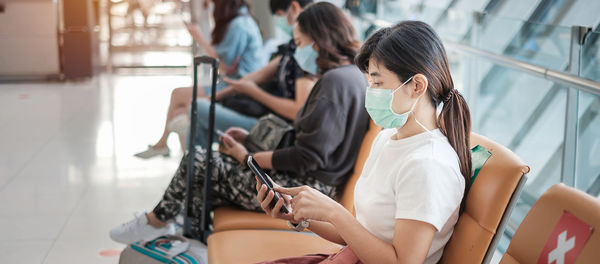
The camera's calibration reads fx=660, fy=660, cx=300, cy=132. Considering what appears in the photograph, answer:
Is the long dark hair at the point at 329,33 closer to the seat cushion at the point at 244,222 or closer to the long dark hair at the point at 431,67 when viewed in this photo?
the seat cushion at the point at 244,222

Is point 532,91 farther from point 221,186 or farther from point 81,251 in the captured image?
point 81,251

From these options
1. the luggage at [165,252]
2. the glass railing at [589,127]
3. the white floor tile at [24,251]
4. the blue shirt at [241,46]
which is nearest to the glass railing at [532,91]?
the glass railing at [589,127]

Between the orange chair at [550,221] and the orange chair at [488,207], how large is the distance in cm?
6

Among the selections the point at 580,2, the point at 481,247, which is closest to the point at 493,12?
the point at 580,2

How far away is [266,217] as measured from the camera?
2600 mm

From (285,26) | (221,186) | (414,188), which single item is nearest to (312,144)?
(221,186)

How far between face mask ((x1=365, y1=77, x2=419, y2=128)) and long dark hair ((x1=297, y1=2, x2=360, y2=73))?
1.12m

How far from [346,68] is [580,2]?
1.22 m

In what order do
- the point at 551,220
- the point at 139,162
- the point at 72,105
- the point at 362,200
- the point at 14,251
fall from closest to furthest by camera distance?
the point at 551,220, the point at 362,200, the point at 14,251, the point at 139,162, the point at 72,105

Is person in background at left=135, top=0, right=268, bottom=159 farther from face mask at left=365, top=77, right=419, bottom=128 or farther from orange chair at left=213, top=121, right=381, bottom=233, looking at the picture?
face mask at left=365, top=77, right=419, bottom=128

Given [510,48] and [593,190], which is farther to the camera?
[510,48]

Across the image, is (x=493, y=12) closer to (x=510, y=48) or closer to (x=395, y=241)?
(x=510, y=48)

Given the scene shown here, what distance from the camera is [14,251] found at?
10.7 feet

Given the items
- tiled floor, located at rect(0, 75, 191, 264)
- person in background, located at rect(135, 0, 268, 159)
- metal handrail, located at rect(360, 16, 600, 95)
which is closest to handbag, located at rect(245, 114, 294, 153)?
tiled floor, located at rect(0, 75, 191, 264)
